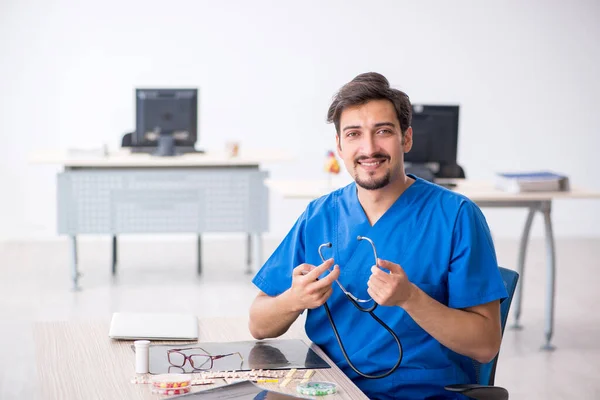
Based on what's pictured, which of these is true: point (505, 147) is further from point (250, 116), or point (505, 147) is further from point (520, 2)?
point (250, 116)

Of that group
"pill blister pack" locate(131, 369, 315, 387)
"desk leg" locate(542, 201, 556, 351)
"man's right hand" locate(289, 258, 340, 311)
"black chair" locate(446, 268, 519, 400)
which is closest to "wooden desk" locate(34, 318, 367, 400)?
"pill blister pack" locate(131, 369, 315, 387)

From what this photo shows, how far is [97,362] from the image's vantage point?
1.86m

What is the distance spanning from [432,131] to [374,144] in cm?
256

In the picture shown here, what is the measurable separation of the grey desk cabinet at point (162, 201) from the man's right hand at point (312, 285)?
3542mm

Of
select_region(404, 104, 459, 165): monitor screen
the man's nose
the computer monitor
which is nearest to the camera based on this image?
the man's nose

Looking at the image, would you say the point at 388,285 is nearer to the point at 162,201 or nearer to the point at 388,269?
the point at 388,269

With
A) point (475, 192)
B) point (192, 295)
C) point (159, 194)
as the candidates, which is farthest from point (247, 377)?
point (159, 194)

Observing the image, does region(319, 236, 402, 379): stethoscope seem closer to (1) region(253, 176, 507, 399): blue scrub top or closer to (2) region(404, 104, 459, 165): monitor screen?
(1) region(253, 176, 507, 399): blue scrub top

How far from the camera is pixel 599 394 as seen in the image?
360cm

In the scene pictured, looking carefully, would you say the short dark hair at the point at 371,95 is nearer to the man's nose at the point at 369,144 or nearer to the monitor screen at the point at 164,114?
the man's nose at the point at 369,144

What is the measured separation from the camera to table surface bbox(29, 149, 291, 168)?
5.18m

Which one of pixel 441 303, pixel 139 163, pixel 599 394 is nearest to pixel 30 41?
pixel 139 163

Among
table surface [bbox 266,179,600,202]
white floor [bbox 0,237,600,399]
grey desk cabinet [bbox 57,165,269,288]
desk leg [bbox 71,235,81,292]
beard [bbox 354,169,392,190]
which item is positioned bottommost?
white floor [bbox 0,237,600,399]

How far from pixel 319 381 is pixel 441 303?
32 centimetres
